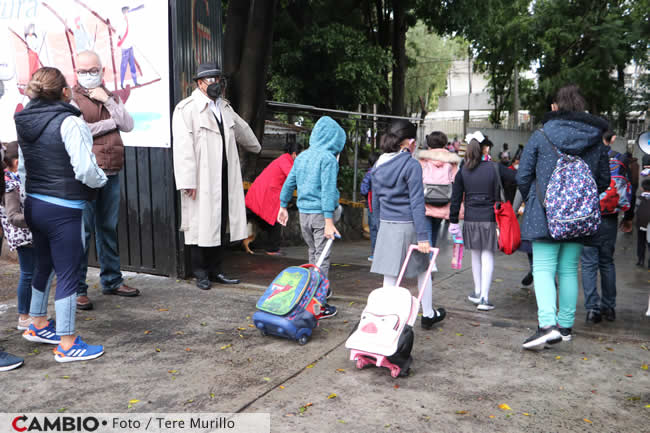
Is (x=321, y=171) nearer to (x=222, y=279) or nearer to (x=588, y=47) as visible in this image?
(x=222, y=279)

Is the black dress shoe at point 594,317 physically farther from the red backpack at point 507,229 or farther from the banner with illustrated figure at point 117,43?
the banner with illustrated figure at point 117,43

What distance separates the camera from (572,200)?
4.18 meters

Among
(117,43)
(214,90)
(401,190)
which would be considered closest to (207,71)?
(214,90)

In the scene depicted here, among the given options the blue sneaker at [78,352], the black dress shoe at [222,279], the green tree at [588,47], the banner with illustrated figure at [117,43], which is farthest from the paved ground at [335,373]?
the green tree at [588,47]

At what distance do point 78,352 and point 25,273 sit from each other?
877 millimetres

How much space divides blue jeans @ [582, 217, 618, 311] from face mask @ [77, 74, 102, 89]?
456 cm

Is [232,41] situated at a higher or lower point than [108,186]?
higher

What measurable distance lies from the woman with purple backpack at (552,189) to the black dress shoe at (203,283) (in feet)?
10.4

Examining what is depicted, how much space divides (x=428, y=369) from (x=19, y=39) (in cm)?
607

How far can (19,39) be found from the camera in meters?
6.91

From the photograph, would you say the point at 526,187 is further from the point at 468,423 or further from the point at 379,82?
the point at 379,82

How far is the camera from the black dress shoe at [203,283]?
19.7 ft

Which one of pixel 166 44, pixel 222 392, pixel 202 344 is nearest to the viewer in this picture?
pixel 222 392

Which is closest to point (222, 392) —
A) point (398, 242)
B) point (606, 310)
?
point (398, 242)
